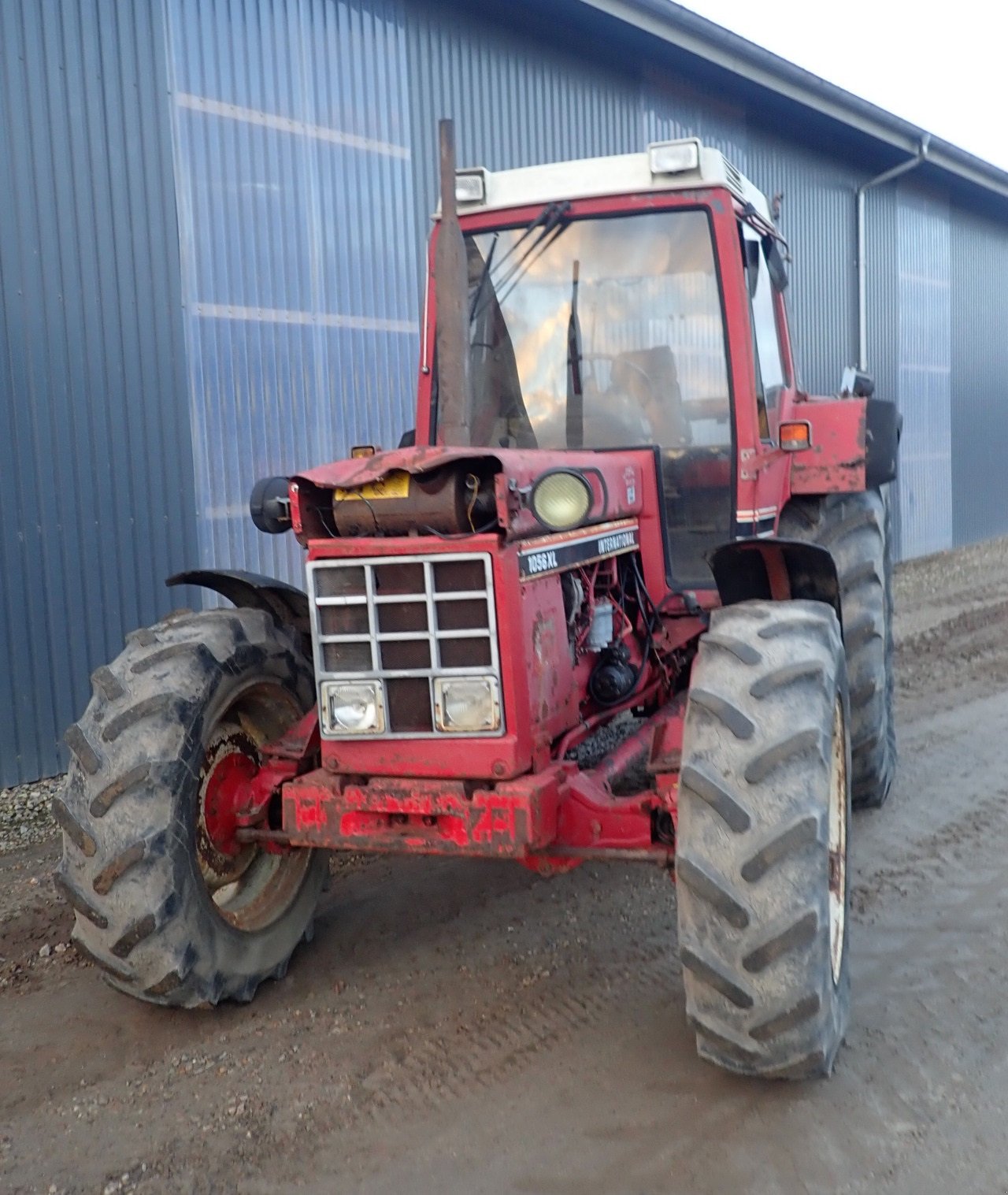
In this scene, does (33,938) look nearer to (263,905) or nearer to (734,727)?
(263,905)

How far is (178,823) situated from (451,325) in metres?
1.75

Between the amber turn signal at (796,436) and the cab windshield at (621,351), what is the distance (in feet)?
1.01

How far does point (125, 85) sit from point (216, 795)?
15.3 feet

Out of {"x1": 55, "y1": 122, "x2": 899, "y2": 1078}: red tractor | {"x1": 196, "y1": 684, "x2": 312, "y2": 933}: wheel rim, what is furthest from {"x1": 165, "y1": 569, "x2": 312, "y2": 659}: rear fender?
{"x1": 196, "y1": 684, "x2": 312, "y2": 933}: wheel rim

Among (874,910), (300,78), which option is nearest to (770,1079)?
(874,910)

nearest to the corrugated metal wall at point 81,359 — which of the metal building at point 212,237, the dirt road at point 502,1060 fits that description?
the metal building at point 212,237

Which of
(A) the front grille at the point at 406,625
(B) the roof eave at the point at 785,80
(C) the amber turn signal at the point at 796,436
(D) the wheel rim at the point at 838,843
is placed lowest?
(D) the wheel rim at the point at 838,843

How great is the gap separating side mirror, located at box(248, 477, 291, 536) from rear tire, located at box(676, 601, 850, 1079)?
1.66 metres

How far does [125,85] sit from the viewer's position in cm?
659

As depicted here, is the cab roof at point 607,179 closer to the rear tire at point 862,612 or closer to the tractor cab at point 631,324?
the tractor cab at point 631,324

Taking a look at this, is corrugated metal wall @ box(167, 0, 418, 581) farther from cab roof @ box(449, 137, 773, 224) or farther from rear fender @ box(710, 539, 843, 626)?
rear fender @ box(710, 539, 843, 626)

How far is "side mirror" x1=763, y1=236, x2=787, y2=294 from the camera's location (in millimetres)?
4922

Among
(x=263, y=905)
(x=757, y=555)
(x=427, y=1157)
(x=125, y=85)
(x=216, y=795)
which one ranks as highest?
(x=125, y=85)

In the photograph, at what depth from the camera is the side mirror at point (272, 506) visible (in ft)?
13.3
